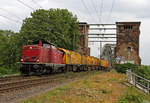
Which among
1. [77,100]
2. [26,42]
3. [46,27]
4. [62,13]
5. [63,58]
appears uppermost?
[62,13]

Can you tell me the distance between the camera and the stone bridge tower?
176 feet

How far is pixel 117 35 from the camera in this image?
180ft

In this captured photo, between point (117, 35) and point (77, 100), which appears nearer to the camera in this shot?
point (77, 100)

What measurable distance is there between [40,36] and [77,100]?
30.8 m

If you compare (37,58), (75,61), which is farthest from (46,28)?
(37,58)

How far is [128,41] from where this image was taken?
179 ft

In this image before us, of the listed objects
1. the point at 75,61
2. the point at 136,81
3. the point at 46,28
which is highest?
the point at 46,28

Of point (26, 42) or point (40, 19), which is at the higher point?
point (40, 19)

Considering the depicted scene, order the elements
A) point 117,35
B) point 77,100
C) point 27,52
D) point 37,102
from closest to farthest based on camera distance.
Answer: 1. point 37,102
2. point 77,100
3. point 27,52
4. point 117,35

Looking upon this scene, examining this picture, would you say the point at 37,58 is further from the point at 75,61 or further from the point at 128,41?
the point at 128,41

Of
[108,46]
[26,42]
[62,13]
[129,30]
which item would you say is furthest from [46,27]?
[108,46]

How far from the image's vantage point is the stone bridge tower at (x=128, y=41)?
53625 mm

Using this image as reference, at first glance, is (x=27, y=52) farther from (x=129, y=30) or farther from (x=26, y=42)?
(x=129, y=30)

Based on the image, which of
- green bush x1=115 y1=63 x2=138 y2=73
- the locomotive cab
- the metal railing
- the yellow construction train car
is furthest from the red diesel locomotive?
green bush x1=115 y1=63 x2=138 y2=73
